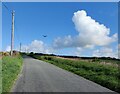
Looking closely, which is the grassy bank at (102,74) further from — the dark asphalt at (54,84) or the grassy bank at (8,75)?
the grassy bank at (8,75)

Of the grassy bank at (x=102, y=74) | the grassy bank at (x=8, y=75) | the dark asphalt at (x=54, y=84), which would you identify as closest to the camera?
the dark asphalt at (x=54, y=84)

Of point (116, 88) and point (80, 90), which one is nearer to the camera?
point (80, 90)

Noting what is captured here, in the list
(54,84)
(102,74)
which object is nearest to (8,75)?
(54,84)

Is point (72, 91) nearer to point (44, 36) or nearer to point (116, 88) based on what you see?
point (116, 88)

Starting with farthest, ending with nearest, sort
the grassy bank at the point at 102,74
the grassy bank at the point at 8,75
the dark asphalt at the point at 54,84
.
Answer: the grassy bank at the point at 102,74, the grassy bank at the point at 8,75, the dark asphalt at the point at 54,84

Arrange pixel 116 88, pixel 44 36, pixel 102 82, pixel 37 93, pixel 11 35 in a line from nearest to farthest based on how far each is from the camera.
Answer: pixel 37 93, pixel 116 88, pixel 102 82, pixel 11 35, pixel 44 36

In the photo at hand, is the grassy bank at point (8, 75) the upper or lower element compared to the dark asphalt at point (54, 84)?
upper

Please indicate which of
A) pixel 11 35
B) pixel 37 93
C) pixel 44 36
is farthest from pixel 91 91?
pixel 44 36

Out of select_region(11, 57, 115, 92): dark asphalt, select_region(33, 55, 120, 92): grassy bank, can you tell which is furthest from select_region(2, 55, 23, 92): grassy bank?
select_region(33, 55, 120, 92): grassy bank

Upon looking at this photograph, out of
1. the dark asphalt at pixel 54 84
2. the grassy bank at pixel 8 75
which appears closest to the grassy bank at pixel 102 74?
the dark asphalt at pixel 54 84

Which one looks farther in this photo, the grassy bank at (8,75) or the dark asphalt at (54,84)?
the grassy bank at (8,75)

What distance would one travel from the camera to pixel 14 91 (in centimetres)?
1476

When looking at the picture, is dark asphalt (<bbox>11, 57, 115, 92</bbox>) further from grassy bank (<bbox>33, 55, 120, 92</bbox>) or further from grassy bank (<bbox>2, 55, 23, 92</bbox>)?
grassy bank (<bbox>33, 55, 120, 92</bbox>)

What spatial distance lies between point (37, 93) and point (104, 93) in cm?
312
